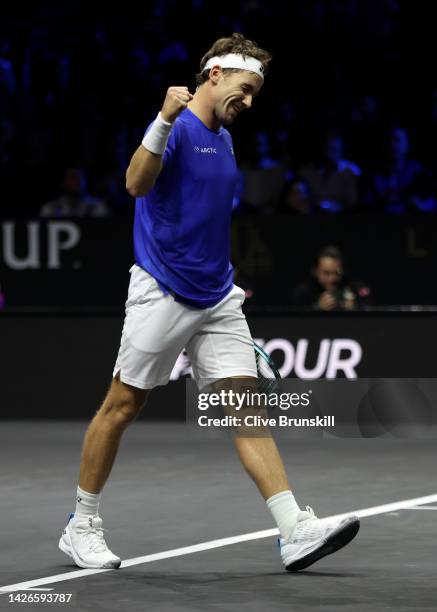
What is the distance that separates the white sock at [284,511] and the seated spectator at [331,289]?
659cm

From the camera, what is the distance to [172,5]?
17359 mm

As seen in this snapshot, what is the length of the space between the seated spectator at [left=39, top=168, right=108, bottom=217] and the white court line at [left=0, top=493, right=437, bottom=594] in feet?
25.8

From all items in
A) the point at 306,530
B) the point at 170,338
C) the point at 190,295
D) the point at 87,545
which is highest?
the point at 190,295

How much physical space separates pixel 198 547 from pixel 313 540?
81 cm

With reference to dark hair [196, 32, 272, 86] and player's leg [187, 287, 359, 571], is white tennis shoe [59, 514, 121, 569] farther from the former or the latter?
dark hair [196, 32, 272, 86]

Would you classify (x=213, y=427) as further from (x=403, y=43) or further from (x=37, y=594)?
(x=403, y=43)

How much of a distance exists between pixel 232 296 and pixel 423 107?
410 inches

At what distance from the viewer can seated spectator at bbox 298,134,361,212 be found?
15133 millimetres

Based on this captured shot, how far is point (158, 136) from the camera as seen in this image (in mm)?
5871

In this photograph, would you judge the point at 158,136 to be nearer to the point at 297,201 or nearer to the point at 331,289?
the point at 331,289

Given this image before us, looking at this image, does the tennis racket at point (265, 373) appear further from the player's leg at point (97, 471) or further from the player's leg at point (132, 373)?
the player's leg at point (97, 471)

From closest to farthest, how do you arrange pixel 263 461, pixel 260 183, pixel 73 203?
pixel 263 461 → pixel 73 203 → pixel 260 183

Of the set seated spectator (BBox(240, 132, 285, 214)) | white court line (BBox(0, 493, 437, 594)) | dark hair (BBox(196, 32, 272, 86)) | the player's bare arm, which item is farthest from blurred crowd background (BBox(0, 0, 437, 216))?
the player's bare arm

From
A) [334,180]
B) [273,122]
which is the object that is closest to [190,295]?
[334,180]
